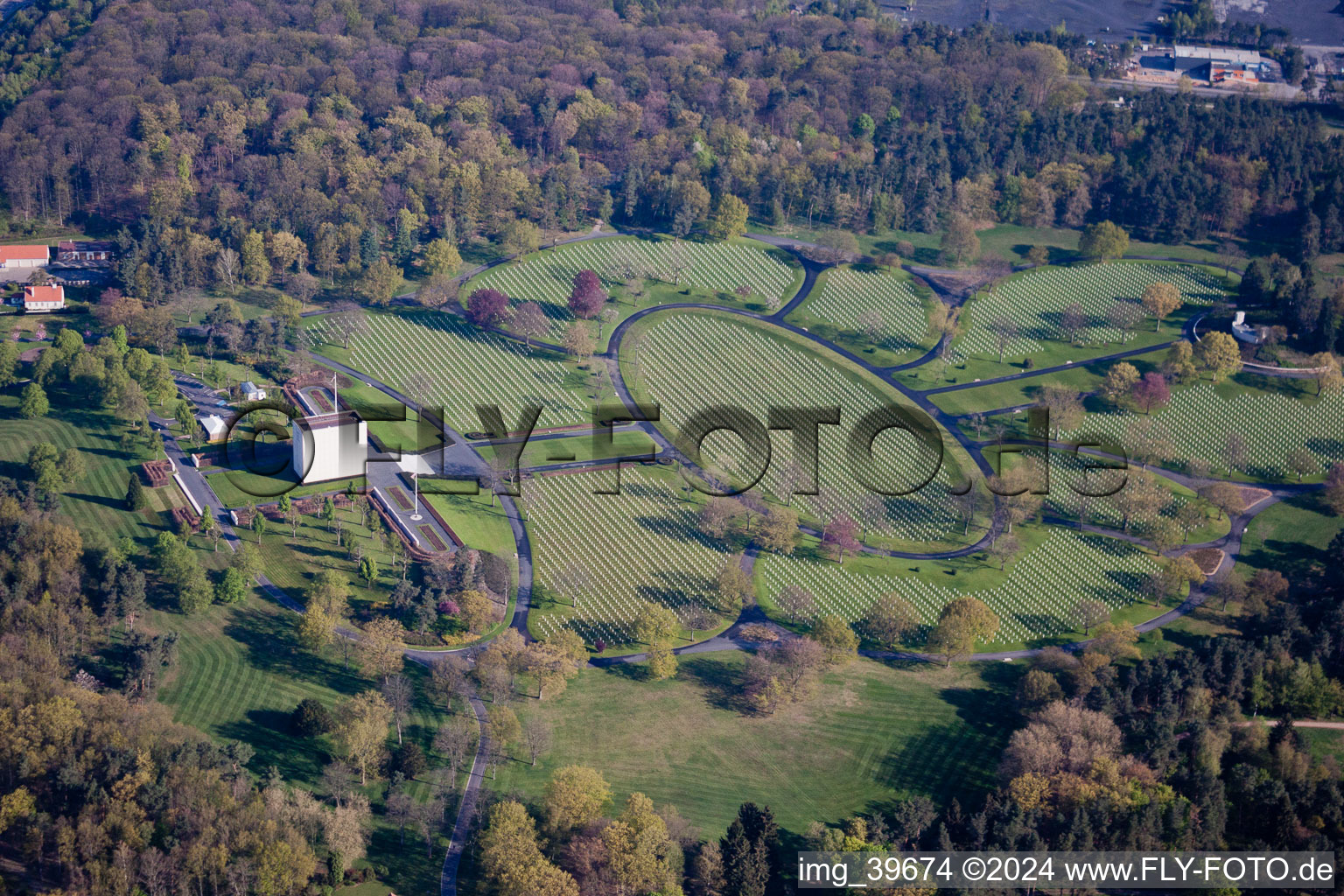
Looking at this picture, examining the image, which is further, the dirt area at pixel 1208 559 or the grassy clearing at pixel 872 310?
the grassy clearing at pixel 872 310

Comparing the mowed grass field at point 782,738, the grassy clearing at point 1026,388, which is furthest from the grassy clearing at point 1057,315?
the mowed grass field at point 782,738

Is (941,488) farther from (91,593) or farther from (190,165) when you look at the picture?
(190,165)

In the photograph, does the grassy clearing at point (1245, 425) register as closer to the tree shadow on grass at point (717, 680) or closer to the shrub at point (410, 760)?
the tree shadow on grass at point (717, 680)

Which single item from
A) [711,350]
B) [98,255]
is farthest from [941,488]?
[98,255]

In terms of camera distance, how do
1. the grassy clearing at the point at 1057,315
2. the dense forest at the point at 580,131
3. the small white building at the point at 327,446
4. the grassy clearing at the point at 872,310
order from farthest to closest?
the dense forest at the point at 580,131
the grassy clearing at the point at 872,310
the grassy clearing at the point at 1057,315
the small white building at the point at 327,446

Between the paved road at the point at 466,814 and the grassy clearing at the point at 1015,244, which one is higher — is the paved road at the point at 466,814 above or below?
below

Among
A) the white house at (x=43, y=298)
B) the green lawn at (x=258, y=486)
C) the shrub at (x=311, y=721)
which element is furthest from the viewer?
the white house at (x=43, y=298)

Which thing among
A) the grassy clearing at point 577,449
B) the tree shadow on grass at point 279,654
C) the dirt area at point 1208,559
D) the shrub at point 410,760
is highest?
the grassy clearing at point 577,449

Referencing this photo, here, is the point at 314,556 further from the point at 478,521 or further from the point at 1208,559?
the point at 1208,559
